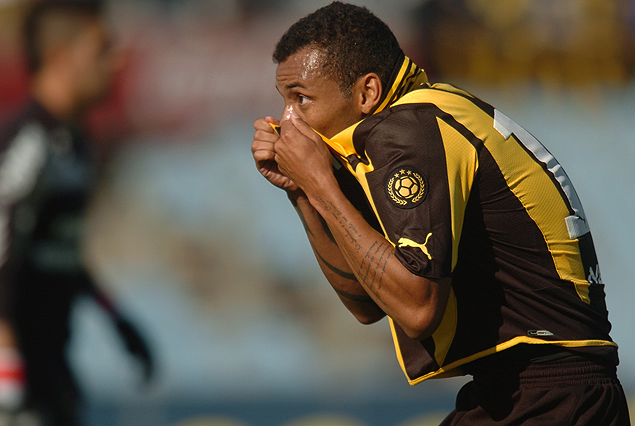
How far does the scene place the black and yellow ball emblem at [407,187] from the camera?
165cm

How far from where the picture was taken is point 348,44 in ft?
6.64

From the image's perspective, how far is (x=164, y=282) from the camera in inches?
208

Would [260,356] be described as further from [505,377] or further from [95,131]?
[505,377]

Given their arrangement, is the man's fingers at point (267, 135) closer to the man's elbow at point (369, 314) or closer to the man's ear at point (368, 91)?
the man's ear at point (368, 91)

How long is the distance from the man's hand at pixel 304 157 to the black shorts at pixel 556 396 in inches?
29.1

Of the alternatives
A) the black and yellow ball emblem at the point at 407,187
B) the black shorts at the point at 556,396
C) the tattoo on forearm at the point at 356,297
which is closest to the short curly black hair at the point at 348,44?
the black and yellow ball emblem at the point at 407,187

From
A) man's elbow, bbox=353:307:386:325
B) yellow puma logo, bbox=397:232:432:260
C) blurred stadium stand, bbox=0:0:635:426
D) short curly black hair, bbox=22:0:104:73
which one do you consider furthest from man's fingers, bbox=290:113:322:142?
short curly black hair, bbox=22:0:104:73

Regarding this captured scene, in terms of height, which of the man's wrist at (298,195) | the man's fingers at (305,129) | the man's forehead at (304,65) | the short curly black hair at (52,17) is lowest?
the man's wrist at (298,195)

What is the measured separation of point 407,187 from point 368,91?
49 centimetres

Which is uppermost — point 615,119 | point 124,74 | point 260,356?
point 124,74

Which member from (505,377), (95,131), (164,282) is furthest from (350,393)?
(505,377)

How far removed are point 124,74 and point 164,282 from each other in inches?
68.3

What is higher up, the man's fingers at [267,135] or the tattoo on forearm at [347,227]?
the man's fingers at [267,135]

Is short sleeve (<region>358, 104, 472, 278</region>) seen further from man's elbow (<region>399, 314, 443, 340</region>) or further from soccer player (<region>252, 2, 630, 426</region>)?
man's elbow (<region>399, 314, 443, 340</region>)
